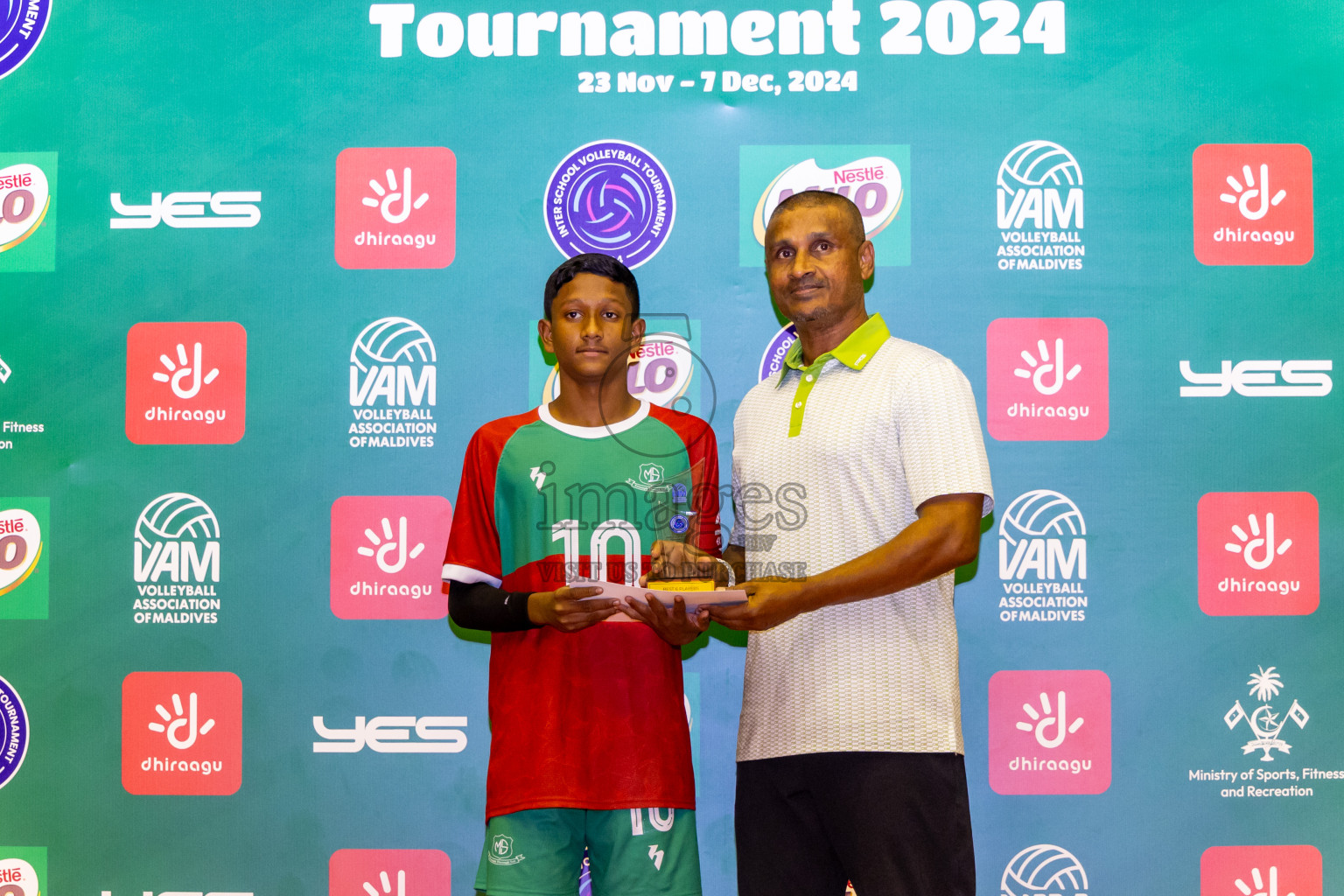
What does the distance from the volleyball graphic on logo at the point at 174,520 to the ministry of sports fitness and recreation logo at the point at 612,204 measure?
4.27 ft

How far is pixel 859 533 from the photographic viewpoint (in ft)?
6.58

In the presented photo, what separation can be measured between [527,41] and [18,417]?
1.88 meters

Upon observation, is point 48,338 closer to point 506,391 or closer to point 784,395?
point 506,391

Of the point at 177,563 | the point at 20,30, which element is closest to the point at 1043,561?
the point at 177,563

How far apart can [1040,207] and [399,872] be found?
8.66 feet

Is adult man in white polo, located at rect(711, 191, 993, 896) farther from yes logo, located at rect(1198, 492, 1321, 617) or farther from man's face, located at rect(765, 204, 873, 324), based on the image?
yes logo, located at rect(1198, 492, 1321, 617)

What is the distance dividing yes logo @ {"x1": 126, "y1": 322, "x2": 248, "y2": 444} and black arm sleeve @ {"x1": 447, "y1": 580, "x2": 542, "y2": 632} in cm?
111

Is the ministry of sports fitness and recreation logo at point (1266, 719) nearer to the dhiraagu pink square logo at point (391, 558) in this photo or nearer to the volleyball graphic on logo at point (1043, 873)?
the volleyball graphic on logo at point (1043, 873)

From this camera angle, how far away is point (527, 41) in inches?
114

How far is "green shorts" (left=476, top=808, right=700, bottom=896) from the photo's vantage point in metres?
2.08

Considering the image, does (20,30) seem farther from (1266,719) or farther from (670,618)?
(1266,719)

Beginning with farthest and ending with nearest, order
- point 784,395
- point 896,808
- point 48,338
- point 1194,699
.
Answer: point 48,338 < point 1194,699 < point 784,395 < point 896,808

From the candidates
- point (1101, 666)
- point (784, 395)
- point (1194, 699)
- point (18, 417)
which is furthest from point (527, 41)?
point (1194, 699)

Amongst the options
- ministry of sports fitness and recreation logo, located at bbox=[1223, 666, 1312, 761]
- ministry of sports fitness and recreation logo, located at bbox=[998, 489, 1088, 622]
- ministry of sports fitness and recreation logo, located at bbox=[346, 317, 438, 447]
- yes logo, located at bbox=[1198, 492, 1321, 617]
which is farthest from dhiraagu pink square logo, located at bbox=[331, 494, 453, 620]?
ministry of sports fitness and recreation logo, located at bbox=[1223, 666, 1312, 761]
